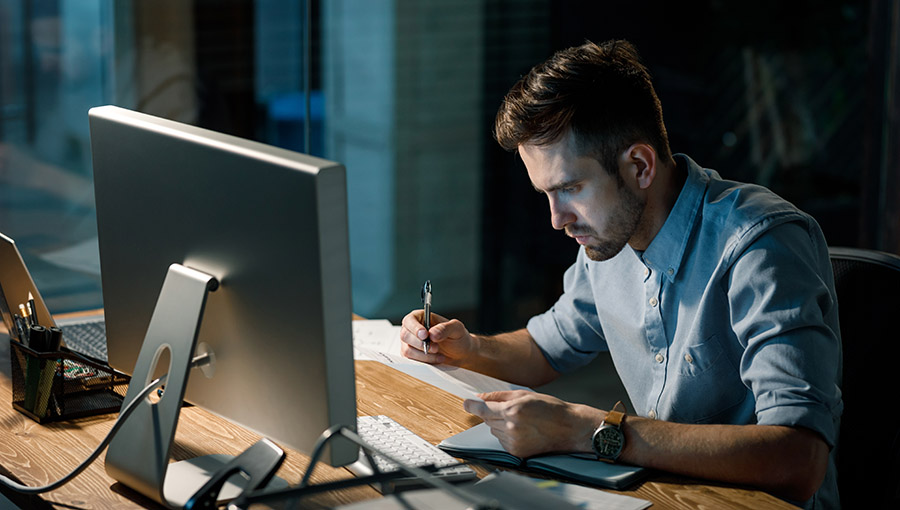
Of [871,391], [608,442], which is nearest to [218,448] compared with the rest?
[608,442]

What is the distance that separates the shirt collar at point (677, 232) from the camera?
1446mm

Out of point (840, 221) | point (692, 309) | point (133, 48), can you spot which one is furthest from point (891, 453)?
point (840, 221)

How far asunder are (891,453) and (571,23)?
8.09ft

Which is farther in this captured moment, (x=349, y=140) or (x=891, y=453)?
(x=349, y=140)

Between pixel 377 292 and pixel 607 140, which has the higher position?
pixel 607 140

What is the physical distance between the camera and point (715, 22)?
360 cm

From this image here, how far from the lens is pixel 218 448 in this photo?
4.19 ft

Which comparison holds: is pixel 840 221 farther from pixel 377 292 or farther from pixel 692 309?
pixel 692 309

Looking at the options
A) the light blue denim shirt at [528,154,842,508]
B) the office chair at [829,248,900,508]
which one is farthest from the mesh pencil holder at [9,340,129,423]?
the office chair at [829,248,900,508]

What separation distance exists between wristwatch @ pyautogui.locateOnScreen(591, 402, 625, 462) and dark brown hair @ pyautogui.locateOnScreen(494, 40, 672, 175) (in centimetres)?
41

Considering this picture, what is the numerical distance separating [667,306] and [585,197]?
22 cm

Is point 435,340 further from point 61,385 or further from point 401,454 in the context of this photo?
point 61,385

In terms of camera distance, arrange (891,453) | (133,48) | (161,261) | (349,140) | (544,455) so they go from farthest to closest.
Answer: (349,140) → (133,48) → (891,453) → (544,455) → (161,261)

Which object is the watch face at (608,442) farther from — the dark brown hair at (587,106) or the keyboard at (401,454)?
the dark brown hair at (587,106)
